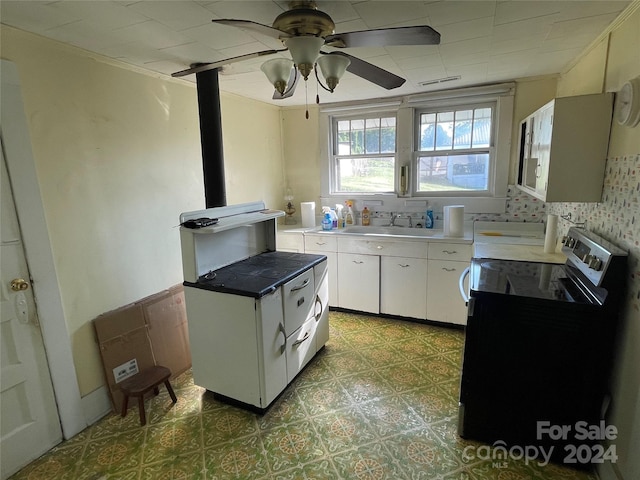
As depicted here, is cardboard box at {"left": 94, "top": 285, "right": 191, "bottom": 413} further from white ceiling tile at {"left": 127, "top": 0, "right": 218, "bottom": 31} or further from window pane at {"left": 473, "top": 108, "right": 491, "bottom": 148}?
window pane at {"left": 473, "top": 108, "right": 491, "bottom": 148}

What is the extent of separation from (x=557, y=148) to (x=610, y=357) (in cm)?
108

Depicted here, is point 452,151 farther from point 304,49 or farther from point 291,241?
point 304,49

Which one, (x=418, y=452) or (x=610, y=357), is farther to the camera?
(x=418, y=452)

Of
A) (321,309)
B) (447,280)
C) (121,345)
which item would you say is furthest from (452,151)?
(121,345)

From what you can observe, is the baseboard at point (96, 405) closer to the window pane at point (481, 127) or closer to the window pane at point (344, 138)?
the window pane at point (344, 138)

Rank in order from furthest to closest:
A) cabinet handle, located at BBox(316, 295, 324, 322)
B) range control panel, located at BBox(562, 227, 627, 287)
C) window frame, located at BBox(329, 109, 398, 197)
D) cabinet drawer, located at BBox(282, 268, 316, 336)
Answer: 1. window frame, located at BBox(329, 109, 398, 197)
2. cabinet handle, located at BBox(316, 295, 324, 322)
3. cabinet drawer, located at BBox(282, 268, 316, 336)
4. range control panel, located at BBox(562, 227, 627, 287)

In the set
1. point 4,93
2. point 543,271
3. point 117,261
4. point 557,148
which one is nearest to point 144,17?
point 4,93

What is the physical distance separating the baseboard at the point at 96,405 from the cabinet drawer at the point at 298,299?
1.21 metres

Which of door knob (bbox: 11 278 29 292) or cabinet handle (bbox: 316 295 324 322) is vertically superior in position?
door knob (bbox: 11 278 29 292)

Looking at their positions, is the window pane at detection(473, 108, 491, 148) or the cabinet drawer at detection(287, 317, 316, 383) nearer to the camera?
the cabinet drawer at detection(287, 317, 316, 383)

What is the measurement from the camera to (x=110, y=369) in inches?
85.4

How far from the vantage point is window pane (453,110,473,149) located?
330 centimetres

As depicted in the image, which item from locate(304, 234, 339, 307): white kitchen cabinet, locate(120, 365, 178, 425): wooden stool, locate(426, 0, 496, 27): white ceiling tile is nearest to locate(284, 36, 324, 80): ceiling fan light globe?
locate(426, 0, 496, 27): white ceiling tile

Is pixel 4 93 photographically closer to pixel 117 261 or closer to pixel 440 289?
pixel 117 261
